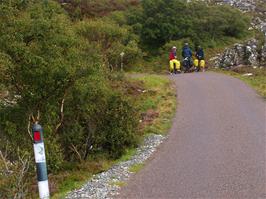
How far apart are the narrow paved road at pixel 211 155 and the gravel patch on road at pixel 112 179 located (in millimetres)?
270

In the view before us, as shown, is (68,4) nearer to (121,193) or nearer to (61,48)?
(61,48)

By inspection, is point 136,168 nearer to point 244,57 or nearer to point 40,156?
point 40,156

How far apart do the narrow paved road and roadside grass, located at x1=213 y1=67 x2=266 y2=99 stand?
2.28 meters

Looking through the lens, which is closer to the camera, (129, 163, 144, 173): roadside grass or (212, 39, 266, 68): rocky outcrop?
(129, 163, 144, 173): roadside grass

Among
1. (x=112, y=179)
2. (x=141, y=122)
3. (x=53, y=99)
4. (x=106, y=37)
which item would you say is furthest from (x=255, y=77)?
(x=112, y=179)

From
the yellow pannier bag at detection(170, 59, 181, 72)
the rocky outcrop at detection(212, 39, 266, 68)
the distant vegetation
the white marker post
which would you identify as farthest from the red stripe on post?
the rocky outcrop at detection(212, 39, 266, 68)

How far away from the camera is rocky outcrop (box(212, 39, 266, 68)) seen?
120 ft

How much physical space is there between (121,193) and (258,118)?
8.13 metres

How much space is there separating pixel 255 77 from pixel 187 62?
7.43 meters

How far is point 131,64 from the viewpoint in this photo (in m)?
39.9

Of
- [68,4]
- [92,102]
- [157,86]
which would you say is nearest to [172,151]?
[92,102]

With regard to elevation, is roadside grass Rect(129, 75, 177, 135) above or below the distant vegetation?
below

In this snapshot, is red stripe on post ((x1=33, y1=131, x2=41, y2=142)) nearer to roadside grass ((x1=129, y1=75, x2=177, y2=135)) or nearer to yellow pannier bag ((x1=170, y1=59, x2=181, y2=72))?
roadside grass ((x1=129, y1=75, x2=177, y2=135))

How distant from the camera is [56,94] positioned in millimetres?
13805
